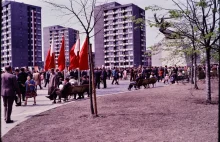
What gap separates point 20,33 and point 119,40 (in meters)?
38.0

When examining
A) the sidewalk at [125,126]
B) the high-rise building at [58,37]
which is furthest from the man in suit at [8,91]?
the high-rise building at [58,37]

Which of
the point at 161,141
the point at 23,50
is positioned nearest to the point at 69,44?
the point at 23,50

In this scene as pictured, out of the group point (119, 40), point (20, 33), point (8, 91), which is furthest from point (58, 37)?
point (8, 91)

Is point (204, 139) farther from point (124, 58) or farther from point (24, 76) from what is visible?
point (124, 58)

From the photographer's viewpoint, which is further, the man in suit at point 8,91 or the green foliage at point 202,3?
the green foliage at point 202,3

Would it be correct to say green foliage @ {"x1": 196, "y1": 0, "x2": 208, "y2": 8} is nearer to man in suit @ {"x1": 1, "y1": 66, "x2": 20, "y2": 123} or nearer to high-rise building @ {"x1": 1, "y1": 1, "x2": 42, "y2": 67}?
man in suit @ {"x1": 1, "y1": 66, "x2": 20, "y2": 123}

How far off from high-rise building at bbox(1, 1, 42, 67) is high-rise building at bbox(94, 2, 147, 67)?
2331 cm

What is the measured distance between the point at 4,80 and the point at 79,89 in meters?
6.57

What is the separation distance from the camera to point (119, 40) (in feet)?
356

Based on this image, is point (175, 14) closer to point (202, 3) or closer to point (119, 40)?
point (202, 3)

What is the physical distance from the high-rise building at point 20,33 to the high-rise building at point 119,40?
2331 centimetres

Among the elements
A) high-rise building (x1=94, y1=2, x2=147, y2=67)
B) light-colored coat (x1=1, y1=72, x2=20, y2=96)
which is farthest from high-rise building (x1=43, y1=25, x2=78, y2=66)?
light-colored coat (x1=1, y1=72, x2=20, y2=96)

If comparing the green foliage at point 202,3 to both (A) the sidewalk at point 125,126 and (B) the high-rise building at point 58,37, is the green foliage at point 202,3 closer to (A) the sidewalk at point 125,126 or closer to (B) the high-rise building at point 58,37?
(A) the sidewalk at point 125,126

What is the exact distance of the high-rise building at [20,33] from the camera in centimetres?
10144
